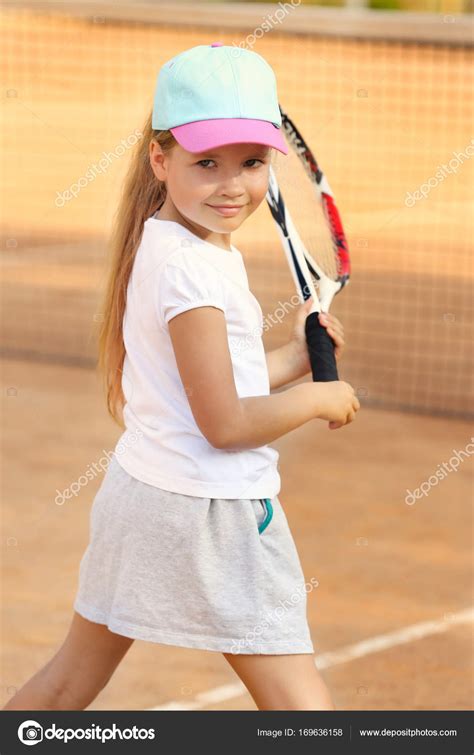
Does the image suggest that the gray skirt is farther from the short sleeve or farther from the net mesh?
the net mesh

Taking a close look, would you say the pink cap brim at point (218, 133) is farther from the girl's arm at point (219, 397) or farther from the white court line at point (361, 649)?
the white court line at point (361, 649)

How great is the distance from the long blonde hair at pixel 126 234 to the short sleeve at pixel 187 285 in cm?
19

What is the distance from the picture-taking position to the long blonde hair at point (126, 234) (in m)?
2.48

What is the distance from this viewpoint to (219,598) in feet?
7.60

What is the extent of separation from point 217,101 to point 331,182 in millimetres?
11305

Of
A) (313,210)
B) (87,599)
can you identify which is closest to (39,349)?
(313,210)

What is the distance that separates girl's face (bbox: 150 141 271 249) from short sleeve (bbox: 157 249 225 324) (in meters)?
0.07

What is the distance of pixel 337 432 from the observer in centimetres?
603
